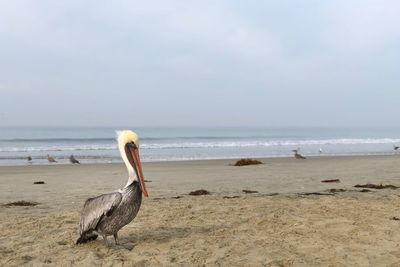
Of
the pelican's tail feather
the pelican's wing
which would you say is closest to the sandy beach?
the pelican's tail feather

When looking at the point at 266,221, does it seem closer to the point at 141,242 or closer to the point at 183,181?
the point at 141,242

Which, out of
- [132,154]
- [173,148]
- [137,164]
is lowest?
A: [173,148]

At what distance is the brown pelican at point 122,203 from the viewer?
229 inches

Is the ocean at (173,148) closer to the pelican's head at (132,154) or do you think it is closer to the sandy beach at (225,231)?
the sandy beach at (225,231)

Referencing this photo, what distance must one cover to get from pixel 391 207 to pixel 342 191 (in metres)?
2.77

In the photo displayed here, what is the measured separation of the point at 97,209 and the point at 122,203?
0.37 m

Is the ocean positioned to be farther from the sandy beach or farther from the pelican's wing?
the pelican's wing

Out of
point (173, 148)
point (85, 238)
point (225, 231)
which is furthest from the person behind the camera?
point (173, 148)

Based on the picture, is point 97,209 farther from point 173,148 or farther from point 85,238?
point 173,148

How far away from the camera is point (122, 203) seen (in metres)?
5.80

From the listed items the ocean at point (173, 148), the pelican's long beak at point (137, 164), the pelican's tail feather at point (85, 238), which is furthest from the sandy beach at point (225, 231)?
the ocean at point (173, 148)

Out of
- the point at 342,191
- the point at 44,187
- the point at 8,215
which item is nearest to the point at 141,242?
the point at 8,215

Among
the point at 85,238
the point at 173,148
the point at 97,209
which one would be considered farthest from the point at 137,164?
the point at 173,148

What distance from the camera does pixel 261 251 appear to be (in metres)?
5.86
